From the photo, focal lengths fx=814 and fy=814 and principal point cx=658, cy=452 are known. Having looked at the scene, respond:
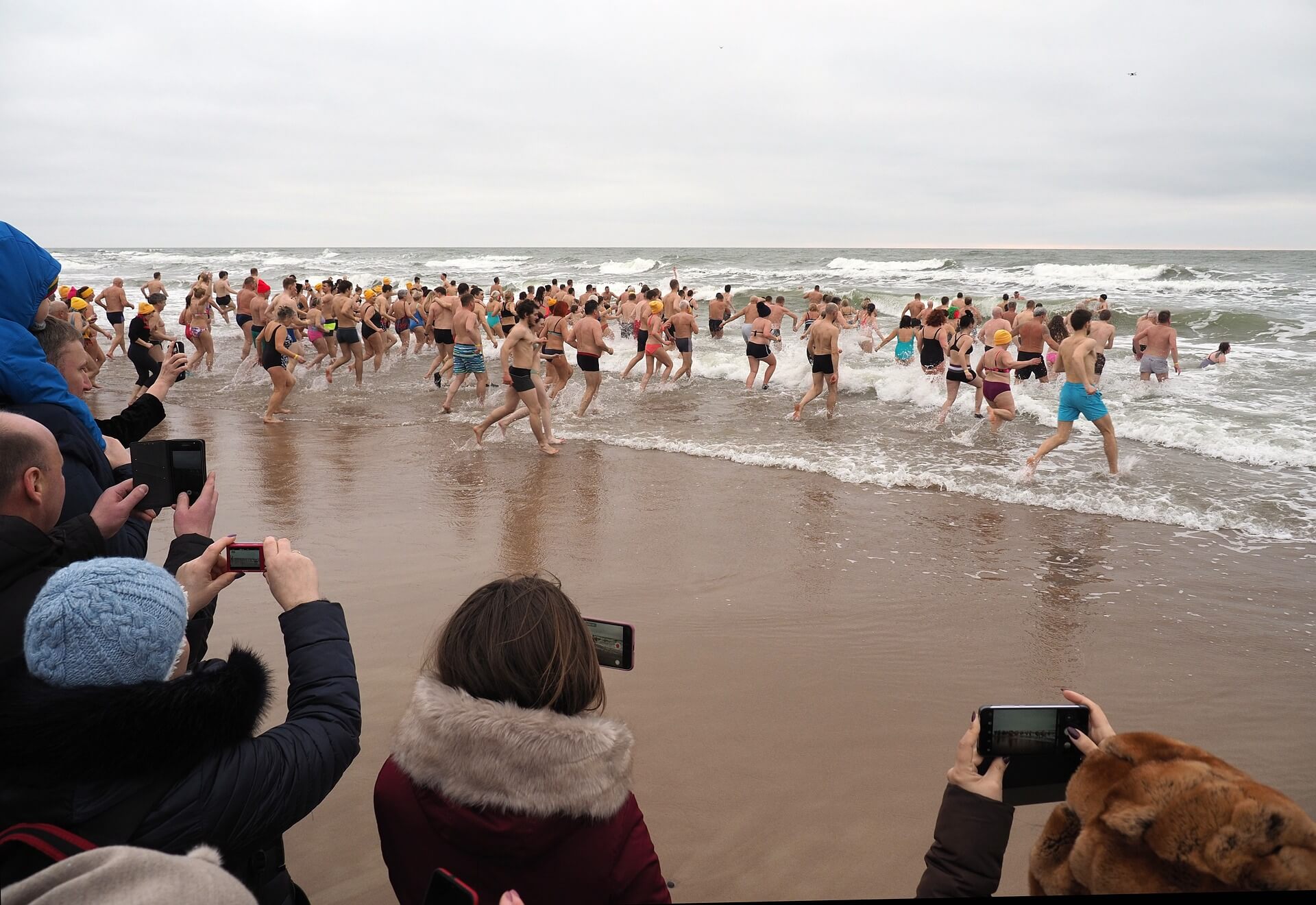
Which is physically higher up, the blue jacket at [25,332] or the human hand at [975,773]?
the blue jacket at [25,332]

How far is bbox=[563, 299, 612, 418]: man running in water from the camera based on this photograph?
37.5 ft

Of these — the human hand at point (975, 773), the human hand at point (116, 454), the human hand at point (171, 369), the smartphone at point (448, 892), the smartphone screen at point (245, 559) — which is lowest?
the human hand at point (975, 773)

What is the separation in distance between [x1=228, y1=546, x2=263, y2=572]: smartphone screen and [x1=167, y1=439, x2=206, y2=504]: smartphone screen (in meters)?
0.48

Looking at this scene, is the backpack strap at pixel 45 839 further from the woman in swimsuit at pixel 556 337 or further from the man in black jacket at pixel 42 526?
the woman in swimsuit at pixel 556 337

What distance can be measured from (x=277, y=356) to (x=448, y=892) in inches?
443

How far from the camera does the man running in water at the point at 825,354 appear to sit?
11.4 meters

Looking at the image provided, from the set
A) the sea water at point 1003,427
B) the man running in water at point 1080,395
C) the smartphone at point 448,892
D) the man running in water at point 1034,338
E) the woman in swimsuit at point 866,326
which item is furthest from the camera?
the woman in swimsuit at point 866,326

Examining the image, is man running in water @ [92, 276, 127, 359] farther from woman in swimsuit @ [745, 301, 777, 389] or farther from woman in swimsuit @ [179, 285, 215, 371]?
woman in swimsuit @ [745, 301, 777, 389]

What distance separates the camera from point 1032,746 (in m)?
1.57

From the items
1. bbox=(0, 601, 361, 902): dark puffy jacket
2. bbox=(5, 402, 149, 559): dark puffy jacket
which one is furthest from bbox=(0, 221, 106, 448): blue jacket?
bbox=(0, 601, 361, 902): dark puffy jacket

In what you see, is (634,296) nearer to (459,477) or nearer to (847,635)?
(459,477)

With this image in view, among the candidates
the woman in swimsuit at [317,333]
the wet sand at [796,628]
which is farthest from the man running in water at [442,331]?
the wet sand at [796,628]

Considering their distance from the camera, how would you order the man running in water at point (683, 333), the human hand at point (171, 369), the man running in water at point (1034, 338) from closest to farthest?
the human hand at point (171, 369)
the man running in water at point (1034, 338)
the man running in water at point (683, 333)

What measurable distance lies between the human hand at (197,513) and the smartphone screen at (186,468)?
21 millimetres
